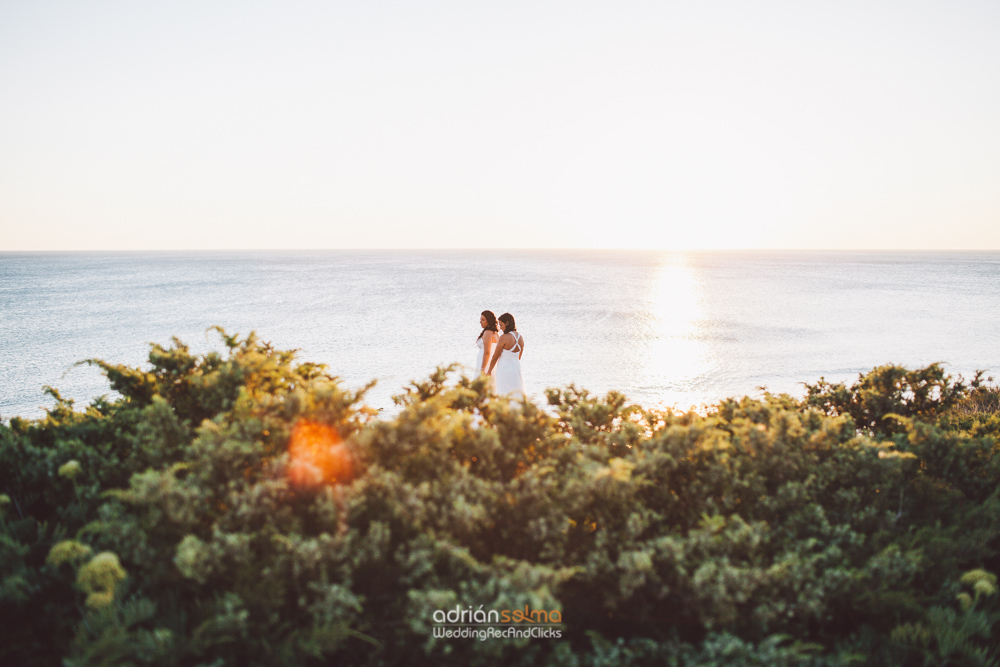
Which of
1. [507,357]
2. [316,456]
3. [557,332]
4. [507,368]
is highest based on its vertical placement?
[316,456]

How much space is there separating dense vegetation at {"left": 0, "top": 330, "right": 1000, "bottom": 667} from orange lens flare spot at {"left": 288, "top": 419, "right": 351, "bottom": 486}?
0.05ft

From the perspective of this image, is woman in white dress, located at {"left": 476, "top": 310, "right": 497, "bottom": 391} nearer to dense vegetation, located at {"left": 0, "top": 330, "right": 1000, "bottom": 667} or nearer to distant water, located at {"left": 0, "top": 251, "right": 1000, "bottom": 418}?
distant water, located at {"left": 0, "top": 251, "right": 1000, "bottom": 418}

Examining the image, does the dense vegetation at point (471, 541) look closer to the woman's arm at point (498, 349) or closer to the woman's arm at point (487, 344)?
the woman's arm at point (498, 349)

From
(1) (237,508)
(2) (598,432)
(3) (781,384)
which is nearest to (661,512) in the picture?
(2) (598,432)

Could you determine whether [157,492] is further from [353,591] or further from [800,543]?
[800,543]

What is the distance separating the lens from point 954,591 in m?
3.14

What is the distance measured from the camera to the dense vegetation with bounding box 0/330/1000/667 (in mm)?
2631

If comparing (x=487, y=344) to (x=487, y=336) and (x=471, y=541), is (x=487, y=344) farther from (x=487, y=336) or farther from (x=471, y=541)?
(x=471, y=541)

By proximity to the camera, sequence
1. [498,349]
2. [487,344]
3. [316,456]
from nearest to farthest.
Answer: [316,456], [498,349], [487,344]

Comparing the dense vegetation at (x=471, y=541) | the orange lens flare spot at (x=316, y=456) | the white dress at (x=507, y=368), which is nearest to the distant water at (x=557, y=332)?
the orange lens flare spot at (x=316, y=456)

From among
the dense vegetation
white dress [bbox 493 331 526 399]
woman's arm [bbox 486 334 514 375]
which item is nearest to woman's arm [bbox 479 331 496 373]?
woman's arm [bbox 486 334 514 375]

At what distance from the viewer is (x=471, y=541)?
10.0 ft

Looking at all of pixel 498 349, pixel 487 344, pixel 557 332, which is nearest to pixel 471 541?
pixel 498 349

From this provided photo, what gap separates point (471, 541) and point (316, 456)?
102cm
